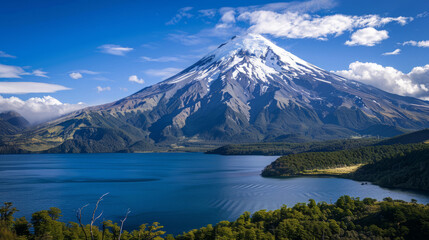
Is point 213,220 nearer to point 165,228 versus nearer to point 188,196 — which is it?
point 165,228

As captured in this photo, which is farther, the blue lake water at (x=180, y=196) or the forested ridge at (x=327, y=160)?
the forested ridge at (x=327, y=160)

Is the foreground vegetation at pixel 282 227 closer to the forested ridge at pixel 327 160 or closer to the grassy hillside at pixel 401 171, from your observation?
the grassy hillside at pixel 401 171

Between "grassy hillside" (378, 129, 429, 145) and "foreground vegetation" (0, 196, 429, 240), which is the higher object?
"grassy hillside" (378, 129, 429, 145)

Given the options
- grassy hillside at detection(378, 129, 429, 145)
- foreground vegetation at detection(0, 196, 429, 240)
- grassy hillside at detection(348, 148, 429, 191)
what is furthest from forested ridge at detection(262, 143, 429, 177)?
foreground vegetation at detection(0, 196, 429, 240)

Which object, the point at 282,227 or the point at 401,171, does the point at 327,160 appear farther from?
the point at 282,227

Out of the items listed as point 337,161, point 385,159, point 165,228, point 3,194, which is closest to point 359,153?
point 337,161

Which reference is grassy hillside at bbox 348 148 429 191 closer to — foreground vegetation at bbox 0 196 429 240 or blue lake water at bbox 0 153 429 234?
blue lake water at bbox 0 153 429 234

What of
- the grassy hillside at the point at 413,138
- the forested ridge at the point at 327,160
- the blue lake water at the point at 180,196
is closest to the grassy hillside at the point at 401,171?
the blue lake water at the point at 180,196

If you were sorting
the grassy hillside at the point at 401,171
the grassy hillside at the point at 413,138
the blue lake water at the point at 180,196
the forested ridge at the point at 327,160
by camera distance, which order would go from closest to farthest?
the blue lake water at the point at 180,196
the grassy hillside at the point at 401,171
the forested ridge at the point at 327,160
the grassy hillside at the point at 413,138
